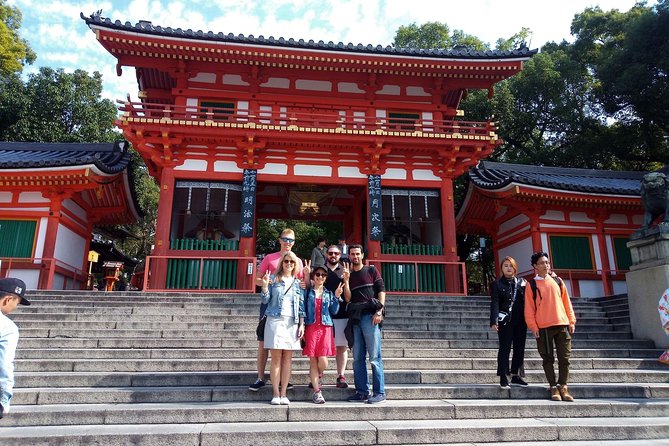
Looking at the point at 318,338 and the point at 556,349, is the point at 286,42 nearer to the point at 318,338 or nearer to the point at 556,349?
the point at 318,338

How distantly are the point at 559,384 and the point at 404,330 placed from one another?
293 centimetres

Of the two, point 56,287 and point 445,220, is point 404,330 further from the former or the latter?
point 56,287

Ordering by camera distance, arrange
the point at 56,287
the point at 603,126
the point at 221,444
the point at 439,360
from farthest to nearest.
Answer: the point at 603,126 < the point at 56,287 < the point at 439,360 < the point at 221,444

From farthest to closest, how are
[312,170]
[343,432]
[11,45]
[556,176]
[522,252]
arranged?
1. [11,45]
2. [556,176]
3. [522,252]
4. [312,170]
5. [343,432]

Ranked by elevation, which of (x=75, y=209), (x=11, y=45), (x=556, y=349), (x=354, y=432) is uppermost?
(x=11, y=45)

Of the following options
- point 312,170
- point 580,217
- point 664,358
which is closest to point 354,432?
point 664,358

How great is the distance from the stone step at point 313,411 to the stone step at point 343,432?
0.27ft

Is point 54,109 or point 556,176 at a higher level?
point 54,109

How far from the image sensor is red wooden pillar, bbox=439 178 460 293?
12.4 m

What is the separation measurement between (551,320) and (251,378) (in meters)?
3.80

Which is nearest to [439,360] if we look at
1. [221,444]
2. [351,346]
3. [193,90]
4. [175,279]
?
[351,346]

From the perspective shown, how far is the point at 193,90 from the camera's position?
1363 cm

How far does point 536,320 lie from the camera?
5375 mm

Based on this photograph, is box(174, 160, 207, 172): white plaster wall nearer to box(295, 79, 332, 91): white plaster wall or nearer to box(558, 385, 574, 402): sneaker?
box(295, 79, 332, 91): white plaster wall
